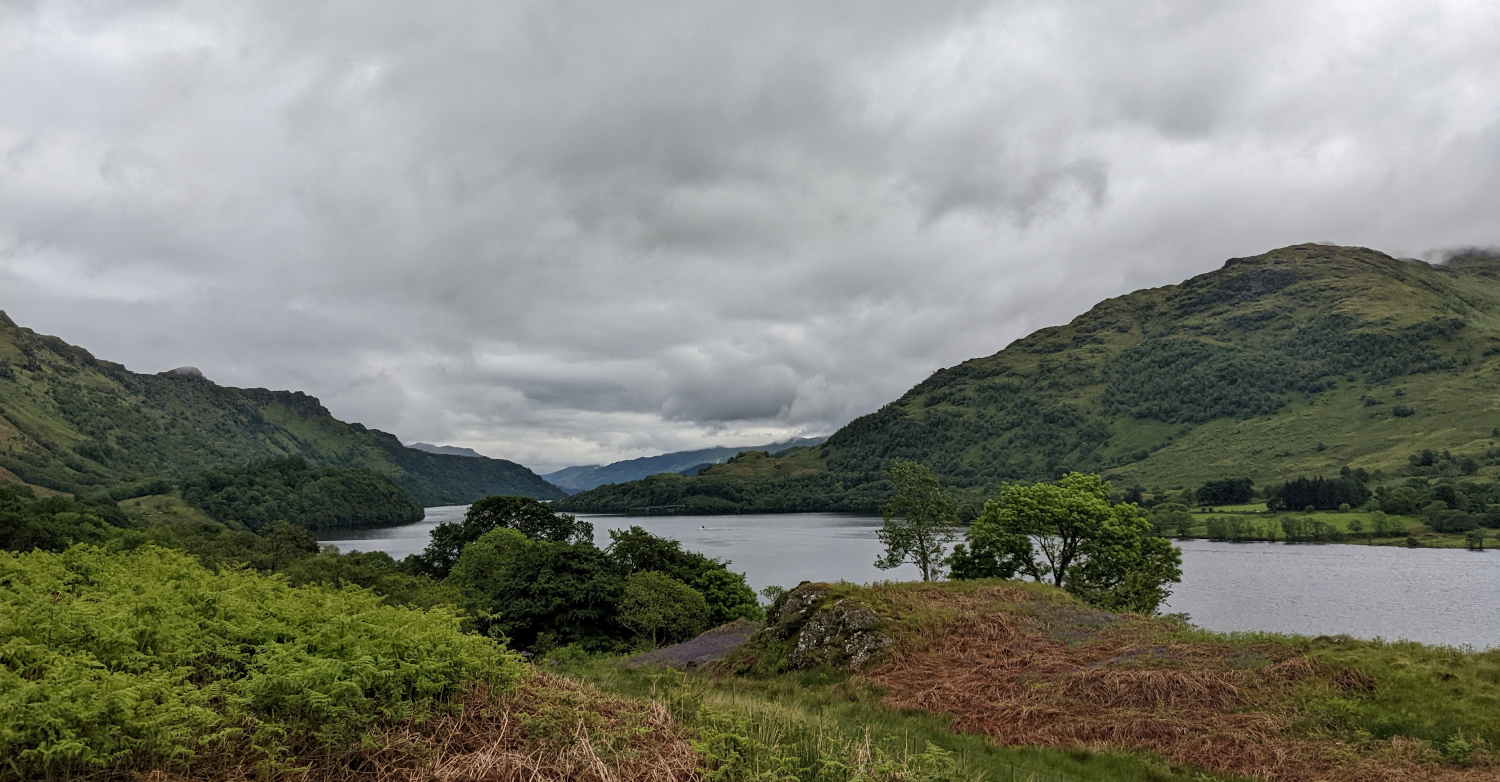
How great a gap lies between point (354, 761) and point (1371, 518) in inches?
7519

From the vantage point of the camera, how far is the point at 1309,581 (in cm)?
9144

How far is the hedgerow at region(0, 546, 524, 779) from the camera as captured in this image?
5250 millimetres

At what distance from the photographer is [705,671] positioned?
22.6 meters

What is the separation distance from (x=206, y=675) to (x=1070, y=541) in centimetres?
4885

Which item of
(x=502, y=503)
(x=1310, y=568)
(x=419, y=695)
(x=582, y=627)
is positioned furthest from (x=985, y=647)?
(x=1310, y=568)

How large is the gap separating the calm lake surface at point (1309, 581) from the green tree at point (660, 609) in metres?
30.0

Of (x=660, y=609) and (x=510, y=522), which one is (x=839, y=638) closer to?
(x=660, y=609)

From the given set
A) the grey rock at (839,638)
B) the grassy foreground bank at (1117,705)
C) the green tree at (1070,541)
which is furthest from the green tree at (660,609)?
the grassy foreground bank at (1117,705)

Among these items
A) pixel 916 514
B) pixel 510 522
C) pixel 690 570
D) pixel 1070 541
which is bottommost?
pixel 690 570

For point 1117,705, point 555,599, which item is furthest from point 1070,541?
point 1117,705

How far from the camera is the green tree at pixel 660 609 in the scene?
50.1 metres

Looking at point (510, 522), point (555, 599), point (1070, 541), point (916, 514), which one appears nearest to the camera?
point (1070, 541)

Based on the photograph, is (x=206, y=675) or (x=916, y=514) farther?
(x=916, y=514)

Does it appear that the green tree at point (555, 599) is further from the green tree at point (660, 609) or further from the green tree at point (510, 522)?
the green tree at point (510, 522)
